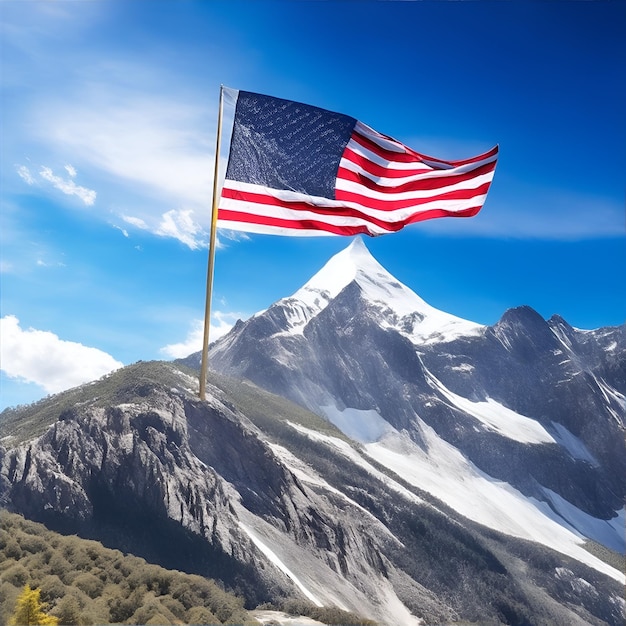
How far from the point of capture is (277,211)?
752 inches

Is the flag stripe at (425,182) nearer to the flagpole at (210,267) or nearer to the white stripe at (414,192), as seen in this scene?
the white stripe at (414,192)

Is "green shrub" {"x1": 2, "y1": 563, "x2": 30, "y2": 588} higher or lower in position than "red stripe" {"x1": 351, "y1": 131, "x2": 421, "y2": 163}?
lower

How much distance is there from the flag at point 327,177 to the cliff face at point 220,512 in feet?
404

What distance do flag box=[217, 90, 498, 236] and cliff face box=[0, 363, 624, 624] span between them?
404ft

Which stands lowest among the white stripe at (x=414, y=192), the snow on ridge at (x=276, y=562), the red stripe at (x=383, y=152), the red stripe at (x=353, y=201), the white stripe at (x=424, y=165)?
the snow on ridge at (x=276, y=562)

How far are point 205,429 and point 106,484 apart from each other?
3901cm

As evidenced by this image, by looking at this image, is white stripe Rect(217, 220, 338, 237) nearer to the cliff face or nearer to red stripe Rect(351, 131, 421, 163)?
red stripe Rect(351, 131, 421, 163)

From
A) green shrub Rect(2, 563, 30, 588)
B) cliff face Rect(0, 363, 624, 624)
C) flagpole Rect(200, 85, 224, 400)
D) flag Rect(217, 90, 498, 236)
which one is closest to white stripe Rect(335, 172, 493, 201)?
flag Rect(217, 90, 498, 236)

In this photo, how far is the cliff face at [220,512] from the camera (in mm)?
139125

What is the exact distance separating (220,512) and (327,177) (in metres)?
144

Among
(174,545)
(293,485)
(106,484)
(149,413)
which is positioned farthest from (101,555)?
(293,485)

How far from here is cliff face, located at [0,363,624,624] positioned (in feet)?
456

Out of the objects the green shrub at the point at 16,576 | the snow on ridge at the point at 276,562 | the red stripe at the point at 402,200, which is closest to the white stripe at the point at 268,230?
the red stripe at the point at 402,200

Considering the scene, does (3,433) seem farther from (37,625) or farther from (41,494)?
(37,625)
